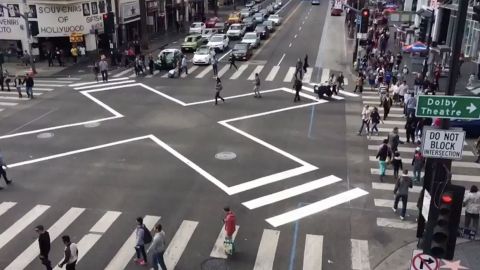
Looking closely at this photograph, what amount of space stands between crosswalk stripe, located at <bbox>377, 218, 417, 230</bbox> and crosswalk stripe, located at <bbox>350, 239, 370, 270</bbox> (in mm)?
1263

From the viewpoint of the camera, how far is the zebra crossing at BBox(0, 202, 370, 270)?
12211 mm

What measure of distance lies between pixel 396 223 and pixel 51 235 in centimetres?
987

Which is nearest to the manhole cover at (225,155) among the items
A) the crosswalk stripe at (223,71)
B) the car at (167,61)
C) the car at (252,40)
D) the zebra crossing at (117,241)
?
the zebra crossing at (117,241)

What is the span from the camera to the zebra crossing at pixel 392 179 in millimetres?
14344

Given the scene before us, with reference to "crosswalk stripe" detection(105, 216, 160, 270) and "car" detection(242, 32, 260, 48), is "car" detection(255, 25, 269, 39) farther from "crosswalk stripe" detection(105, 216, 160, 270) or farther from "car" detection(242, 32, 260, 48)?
"crosswalk stripe" detection(105, 216, 160, 270)

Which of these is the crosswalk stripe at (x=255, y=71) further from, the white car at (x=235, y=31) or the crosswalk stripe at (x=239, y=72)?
the white car at (x=235, y=31)

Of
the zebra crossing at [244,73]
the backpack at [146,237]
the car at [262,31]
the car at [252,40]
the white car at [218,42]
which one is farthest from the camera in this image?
the car at [262,31]

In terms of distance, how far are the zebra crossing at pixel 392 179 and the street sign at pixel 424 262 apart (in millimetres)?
6221

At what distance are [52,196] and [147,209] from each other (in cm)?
346

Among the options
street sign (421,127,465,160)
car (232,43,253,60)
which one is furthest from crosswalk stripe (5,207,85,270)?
car (232,43,253,60)

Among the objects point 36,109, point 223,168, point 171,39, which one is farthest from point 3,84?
point 171,39

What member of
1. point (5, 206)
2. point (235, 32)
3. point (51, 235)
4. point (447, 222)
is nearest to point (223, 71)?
point (235, 32)

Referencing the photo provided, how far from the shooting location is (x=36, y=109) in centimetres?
2631

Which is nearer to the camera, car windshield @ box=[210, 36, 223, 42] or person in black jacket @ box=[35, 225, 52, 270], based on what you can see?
person in black jacket @ box=[35, 225, 52, 270]
